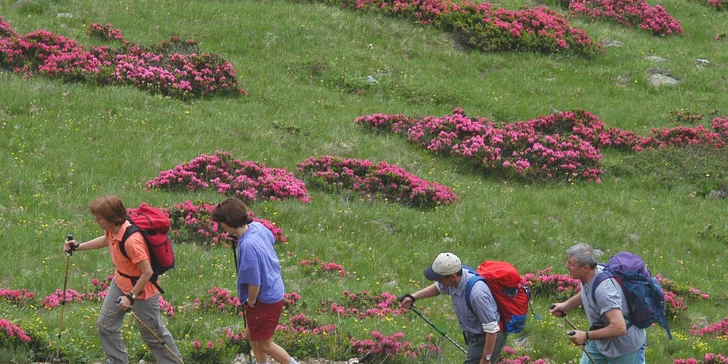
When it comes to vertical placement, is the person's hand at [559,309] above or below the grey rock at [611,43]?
above

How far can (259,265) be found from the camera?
8.70 m

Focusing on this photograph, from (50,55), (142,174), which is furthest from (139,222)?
(50,55)

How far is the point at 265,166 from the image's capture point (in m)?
17.3

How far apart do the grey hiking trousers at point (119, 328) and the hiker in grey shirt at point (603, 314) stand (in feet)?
12.5

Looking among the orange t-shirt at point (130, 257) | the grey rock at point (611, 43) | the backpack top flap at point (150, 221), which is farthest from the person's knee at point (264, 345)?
the grey rock at point (611, 43)

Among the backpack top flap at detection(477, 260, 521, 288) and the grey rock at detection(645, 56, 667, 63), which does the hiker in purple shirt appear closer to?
the backpack top flap at detection(477, 260, 521, 288)

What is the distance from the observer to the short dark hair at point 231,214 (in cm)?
853

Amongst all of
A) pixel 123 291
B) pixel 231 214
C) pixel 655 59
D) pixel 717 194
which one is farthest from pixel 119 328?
Result: pixel 655 59

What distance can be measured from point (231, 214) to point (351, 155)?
10.1 meters

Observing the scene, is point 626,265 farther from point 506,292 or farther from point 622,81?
point 622,81

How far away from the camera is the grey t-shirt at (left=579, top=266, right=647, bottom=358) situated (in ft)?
27.7

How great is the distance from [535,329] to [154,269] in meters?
5.67

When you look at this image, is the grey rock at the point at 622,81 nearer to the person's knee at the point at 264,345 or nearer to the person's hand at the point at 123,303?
the person's knee at the point at 264,345

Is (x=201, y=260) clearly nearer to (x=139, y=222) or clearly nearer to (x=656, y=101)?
(x=139, y=222)
